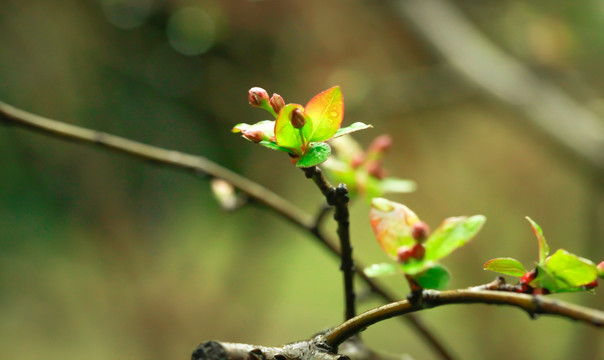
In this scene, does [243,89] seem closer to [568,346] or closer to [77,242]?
[77,242]

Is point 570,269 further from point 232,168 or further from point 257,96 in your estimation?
point 232,168

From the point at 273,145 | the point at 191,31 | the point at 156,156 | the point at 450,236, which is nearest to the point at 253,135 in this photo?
the point at 273,145

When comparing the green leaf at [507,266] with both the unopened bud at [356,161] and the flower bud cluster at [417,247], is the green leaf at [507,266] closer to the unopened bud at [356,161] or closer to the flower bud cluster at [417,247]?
the flower bud cluster at [417,247]

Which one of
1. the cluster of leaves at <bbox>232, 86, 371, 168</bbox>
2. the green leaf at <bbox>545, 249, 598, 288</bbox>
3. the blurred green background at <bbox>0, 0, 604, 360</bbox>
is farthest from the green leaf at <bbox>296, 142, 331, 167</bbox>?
the blurred green background at <bbox>0, 0, 604, 360</bbox>

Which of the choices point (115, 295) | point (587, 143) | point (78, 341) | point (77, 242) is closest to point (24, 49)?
point (77, 242)

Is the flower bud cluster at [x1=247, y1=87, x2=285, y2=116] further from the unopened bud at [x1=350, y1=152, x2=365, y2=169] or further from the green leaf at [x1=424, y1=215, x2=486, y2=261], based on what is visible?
the unopened bud at [x1=350, y1=152, x2=365, y2=169]

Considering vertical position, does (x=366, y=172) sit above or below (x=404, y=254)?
Result: above
